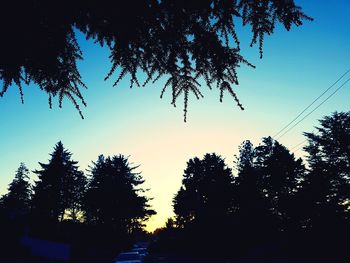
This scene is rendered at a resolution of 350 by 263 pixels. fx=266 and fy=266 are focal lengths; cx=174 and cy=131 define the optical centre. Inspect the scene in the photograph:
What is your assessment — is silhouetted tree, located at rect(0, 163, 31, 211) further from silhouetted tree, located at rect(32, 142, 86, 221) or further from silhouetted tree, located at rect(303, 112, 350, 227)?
silhouetted tree, located at rect(303, 112, 350, 227)

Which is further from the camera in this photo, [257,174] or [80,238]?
[257,174]

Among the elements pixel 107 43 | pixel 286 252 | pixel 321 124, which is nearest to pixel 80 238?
pixel 286 252

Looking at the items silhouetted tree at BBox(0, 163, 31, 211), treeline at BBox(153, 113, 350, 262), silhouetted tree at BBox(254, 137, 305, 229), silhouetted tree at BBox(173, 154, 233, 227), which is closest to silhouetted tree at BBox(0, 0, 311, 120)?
treeline at BBox(153, 113, 350, 262)

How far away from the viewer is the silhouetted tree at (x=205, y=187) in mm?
43062

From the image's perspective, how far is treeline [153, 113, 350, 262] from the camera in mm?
21234

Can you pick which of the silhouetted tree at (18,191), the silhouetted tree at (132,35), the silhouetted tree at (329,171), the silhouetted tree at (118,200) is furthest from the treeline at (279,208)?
the silhouetted tree at (18,191)

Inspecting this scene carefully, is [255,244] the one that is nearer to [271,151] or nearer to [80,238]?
[80,238]

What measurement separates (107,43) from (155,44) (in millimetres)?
719

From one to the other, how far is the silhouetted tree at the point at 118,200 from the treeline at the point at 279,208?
26.9 ft

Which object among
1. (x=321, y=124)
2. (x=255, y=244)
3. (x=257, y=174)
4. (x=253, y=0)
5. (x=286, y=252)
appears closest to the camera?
(x=253, y=0)

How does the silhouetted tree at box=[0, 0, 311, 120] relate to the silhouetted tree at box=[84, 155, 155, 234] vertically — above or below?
below

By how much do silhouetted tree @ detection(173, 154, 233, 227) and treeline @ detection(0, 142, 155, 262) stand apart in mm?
10320

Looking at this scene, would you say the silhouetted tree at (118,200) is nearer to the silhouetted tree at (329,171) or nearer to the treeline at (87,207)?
the treeline at (87,207)

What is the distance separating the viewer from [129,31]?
351 cm
